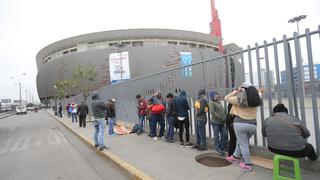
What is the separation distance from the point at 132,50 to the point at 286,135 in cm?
6018

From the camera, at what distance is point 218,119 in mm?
6801

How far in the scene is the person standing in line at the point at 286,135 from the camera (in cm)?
427

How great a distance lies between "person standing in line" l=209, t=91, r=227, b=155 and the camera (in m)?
6.81

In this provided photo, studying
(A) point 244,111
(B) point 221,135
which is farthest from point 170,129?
(A) point 244,111

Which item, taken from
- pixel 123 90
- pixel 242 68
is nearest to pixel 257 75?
pixel 242 68

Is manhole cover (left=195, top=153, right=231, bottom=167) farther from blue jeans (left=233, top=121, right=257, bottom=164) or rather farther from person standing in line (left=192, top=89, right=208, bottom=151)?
blue jeans (left=233, top=121, right=257, bottom=164)

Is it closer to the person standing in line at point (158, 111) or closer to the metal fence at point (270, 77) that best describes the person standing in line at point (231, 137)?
the metal fence at point (270, 77)

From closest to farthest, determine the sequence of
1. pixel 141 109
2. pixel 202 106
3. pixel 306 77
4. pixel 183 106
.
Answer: pixel 306 77
pixel 202 106
pixel 183 106
pixel 141 109

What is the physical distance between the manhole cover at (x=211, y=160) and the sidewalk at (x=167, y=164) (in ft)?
0.59

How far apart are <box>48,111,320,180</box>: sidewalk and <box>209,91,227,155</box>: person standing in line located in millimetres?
452

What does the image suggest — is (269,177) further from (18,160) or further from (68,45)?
(68,45)

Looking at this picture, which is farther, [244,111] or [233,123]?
[233,123]

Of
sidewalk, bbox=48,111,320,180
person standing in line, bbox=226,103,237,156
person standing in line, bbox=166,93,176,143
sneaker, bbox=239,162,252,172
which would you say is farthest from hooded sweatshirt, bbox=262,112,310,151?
person standing in line, bbox=166,93,176,143

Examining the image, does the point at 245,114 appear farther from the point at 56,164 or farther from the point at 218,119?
the point at 56,164
